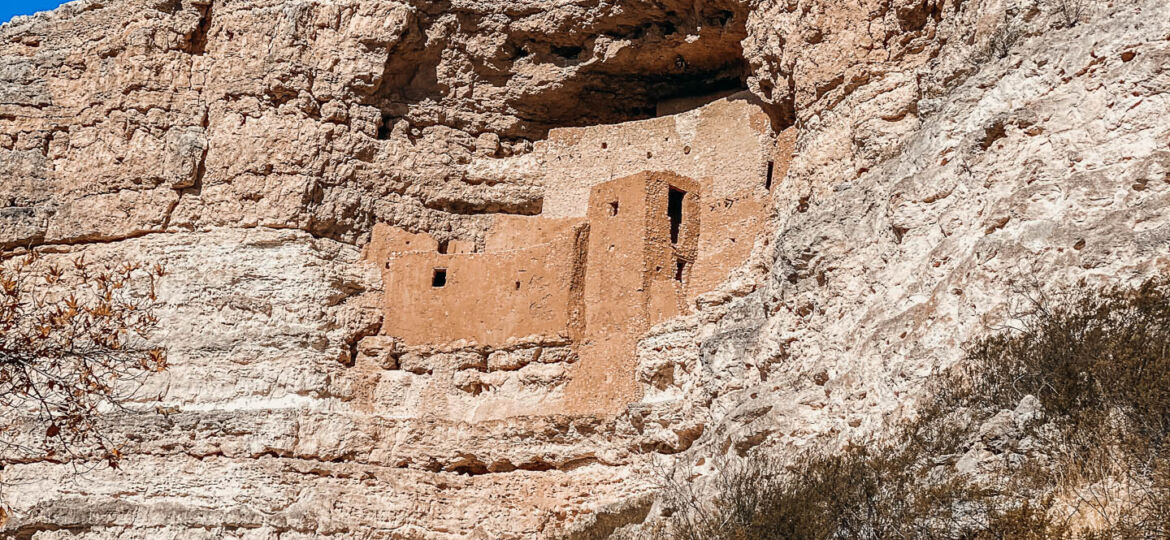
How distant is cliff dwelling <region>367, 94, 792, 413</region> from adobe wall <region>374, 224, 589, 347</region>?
0.07ft

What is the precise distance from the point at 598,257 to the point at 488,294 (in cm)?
201

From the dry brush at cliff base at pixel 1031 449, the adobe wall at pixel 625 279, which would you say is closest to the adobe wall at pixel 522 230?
the adobe wall at pixel 625 279

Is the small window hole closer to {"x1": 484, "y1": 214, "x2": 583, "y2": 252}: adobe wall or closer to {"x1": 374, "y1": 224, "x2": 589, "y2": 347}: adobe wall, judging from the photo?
{"x1": 484, "y1": 214, "x2": 583, "y2": 252}: adobe wall

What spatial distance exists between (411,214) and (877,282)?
40.2ft

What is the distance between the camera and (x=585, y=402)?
22281 millimetres

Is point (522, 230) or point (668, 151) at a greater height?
point (668, 151)

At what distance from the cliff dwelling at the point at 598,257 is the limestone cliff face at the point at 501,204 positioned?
0.19 m

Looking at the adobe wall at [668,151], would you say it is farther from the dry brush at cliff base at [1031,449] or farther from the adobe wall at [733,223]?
the dry brush at cliff base at [1031,449]

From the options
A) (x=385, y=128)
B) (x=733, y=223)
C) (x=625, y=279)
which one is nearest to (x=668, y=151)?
(x=733, y=223)

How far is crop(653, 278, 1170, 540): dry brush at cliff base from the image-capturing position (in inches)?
411

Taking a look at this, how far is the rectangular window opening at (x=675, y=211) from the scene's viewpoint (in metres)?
23.4

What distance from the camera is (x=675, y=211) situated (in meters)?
23.7

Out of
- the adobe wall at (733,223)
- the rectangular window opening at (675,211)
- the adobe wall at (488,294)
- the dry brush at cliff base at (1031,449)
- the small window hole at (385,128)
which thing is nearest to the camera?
the dry brush at cliff base at (1031,449)

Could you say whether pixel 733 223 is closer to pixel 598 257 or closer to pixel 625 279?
pixel 625 279
